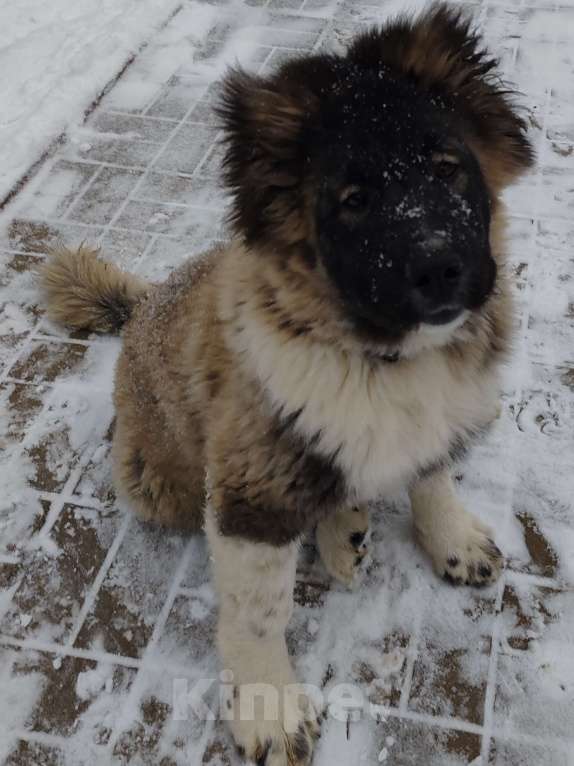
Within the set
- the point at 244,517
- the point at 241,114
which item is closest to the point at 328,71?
the point at 241,114

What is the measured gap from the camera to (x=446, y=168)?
2008mm

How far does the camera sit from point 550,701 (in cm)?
A: 259

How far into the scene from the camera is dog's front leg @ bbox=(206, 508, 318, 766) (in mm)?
2385

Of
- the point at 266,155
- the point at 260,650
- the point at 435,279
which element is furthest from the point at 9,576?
the point at 435,279

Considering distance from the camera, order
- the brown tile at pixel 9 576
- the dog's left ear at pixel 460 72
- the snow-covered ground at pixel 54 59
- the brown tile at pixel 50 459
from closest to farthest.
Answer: the dog's left ear at pixel 460 72
the brown tile at pixel 9 576
the brown tile at pixel 50 459
the snow-covered ground at pixel 54 59

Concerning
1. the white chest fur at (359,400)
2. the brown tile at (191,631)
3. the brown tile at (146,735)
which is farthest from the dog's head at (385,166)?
the brown tile at (146,735)

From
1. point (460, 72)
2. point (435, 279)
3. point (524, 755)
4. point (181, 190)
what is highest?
point (460, 72)

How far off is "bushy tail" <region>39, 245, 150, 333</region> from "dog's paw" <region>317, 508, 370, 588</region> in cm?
146

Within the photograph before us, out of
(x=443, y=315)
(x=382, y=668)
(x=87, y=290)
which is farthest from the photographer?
(x=87, y=290)

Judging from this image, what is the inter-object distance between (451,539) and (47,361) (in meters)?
2.11

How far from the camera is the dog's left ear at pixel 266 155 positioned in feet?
6.76

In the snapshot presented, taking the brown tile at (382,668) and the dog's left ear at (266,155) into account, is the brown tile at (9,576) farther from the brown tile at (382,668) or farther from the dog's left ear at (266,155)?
the dog's left ear at (266,155)

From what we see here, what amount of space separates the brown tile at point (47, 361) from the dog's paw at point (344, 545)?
1590 mm

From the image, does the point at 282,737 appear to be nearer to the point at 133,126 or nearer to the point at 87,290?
the point at 87,290
